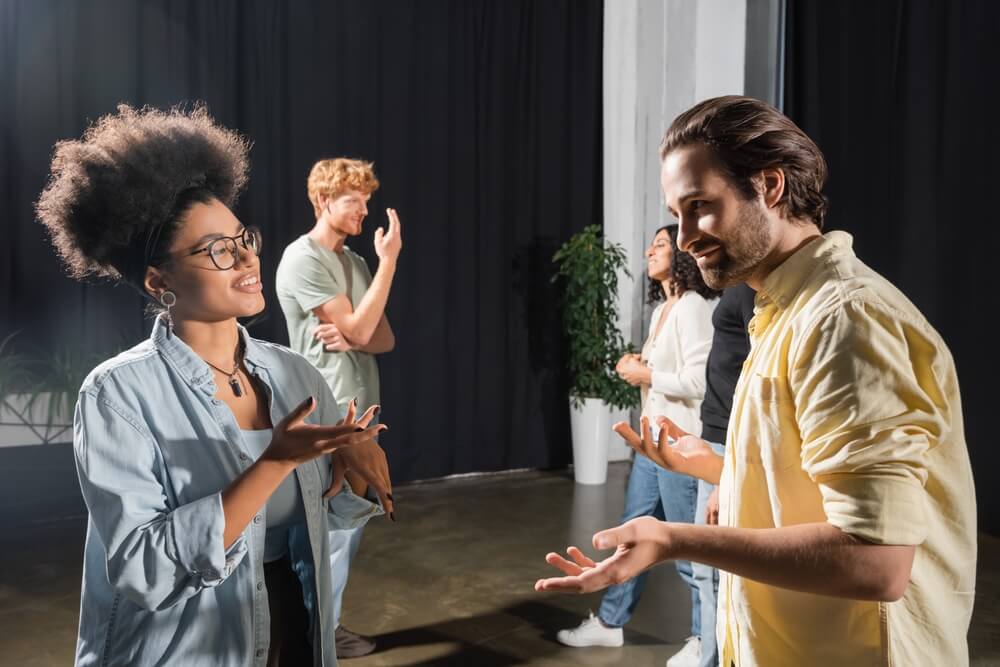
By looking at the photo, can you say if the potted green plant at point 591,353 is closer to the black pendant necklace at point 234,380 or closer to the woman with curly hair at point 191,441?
the woman with curly hair at point 191,441

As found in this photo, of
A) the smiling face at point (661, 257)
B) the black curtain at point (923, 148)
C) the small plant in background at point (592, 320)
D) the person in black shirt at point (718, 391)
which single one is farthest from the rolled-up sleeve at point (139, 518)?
the small plant in background at point (592, 320)

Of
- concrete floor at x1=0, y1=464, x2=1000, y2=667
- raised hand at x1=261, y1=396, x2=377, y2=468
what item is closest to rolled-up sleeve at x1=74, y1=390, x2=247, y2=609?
raised hand at x1=261, y1=396, x2=377, y2=468

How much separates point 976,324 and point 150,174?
15.1 feet

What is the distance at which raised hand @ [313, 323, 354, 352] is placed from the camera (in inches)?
112

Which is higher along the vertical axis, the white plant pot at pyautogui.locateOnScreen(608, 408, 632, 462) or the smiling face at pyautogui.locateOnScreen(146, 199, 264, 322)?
the smiling face at pyautogui.locateOnScreen(146, 199, 264, 322)

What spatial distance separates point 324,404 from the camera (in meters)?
1.62

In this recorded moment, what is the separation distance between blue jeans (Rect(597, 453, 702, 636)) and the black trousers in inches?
59.9

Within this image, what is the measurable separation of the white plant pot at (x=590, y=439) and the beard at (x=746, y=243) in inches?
182

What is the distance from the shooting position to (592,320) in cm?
588

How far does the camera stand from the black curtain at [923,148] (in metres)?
4.57

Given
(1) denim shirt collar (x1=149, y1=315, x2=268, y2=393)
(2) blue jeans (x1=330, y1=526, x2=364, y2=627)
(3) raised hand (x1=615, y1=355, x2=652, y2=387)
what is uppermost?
(1) denim shirt collar (x1=149, y1=315, x2=268, y2=393)

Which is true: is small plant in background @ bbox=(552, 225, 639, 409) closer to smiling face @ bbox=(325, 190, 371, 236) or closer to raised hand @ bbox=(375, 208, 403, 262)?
raised hand @ bbox=(375, 208, 403, 262)

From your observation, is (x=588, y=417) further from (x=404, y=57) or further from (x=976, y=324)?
(x=404, y=57)

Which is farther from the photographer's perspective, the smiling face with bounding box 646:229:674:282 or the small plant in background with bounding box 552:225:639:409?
the small plant in background with bounding box 552:225:639:409
